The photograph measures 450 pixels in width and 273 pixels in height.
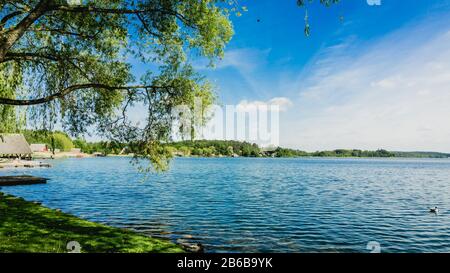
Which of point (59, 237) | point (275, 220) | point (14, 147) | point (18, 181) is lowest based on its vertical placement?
point (275, 220)

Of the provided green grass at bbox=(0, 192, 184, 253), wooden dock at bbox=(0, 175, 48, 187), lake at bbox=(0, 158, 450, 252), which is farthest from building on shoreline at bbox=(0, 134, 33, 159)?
green grass at bbox=(0, 192, 184, 253)

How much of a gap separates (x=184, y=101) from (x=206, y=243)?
25.2ft

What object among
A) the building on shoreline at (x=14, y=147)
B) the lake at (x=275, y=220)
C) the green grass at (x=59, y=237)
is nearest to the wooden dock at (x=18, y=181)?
the lake at (x=275, y=220)

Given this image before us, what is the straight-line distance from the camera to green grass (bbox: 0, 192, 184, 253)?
12.3 meters

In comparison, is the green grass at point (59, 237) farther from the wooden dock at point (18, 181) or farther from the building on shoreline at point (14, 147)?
the building on shoreline at point (14, 147)

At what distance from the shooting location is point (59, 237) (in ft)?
45.3

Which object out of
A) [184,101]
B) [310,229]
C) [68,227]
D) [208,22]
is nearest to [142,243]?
[68,227]

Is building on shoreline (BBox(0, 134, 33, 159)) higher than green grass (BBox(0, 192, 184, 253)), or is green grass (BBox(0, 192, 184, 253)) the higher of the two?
building on shoreline (BBox(0, 134, 33, 159))

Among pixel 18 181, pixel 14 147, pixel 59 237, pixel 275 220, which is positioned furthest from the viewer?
pixel 14 147

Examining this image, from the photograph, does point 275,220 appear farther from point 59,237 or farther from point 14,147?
point 14,147

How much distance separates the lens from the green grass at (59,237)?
484 inches

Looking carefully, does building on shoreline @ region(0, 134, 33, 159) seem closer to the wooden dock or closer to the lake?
the wooden dock

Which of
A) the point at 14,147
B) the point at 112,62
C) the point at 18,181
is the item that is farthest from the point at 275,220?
the point at 14,147

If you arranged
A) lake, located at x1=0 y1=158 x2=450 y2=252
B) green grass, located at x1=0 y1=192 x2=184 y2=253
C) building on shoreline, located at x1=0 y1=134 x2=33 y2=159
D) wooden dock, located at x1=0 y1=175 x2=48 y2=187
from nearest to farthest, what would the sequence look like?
green grass, located at x1=0 y1=192 x2=184 y2=253
lake, located at x1=0 y1=158 x2=450 y2=252
wooden dock, located at x1=0 y1=175 x2=48 y2=187
building on shoreline, located at x1=0 y1=134 x2=33 y2=159
